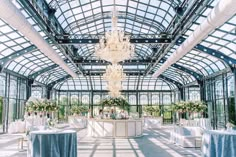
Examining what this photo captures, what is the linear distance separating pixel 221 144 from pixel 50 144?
158 inches

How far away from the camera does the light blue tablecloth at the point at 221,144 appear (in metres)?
6.51

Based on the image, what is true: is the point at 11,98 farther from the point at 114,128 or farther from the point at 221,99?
the point at 221,99

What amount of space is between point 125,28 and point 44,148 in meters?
10.8

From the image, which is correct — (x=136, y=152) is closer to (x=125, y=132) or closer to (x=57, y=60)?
(x=125, y=132)

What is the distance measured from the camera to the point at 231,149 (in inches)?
256

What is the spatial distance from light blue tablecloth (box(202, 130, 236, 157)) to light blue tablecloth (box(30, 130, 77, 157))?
11.2 feet

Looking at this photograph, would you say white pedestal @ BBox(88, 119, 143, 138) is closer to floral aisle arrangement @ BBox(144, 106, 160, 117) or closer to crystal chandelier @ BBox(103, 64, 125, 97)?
crystal chandelier @ BBox(103, 64, 125, 97)

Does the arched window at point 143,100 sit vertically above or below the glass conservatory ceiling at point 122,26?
below

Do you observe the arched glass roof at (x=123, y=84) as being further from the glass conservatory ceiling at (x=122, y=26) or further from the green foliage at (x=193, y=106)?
the green foliage at (x=193, y=106)

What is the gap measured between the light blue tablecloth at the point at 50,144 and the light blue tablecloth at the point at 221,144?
3422 millimetres

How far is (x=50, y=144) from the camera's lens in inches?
256

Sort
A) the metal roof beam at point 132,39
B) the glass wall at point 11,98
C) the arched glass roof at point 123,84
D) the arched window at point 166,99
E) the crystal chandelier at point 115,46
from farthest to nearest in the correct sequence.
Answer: the arched window at point 166,99, the arched glass roof at point 123,84, the glass wall at point 11,98, the metal roof beam at point 132,39, the crystal chandelier at point 115,46

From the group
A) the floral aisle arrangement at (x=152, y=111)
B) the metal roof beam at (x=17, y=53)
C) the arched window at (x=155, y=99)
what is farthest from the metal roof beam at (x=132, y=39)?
the arched window at (x=155, y=99)

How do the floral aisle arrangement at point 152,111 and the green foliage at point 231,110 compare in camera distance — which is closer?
the green foliage at point 231,110
